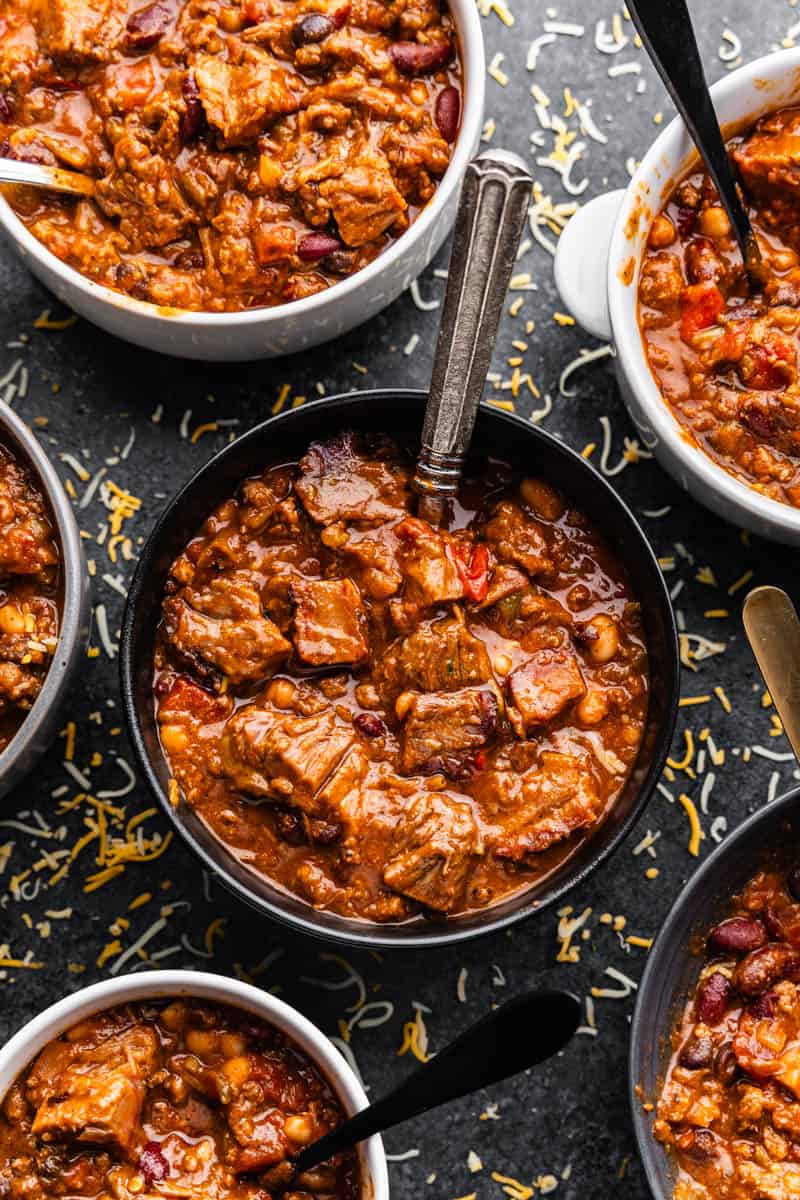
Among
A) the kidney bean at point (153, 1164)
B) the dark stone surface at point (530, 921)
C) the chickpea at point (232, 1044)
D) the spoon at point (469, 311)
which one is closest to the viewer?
the spoon at point (469, 311)

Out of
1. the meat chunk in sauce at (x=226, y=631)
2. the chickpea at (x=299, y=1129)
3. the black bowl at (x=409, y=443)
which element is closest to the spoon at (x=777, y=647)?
the black bowl at (x=409, y=443)

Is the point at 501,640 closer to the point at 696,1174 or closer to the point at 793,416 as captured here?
the point at 793,416

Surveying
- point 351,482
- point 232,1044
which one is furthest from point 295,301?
point 232,1044

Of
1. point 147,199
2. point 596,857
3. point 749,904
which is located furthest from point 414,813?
point 147,199

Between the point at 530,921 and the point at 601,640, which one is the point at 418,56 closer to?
the point at 601,640

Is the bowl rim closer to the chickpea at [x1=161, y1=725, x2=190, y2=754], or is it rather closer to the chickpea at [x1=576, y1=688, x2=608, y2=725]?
the chickpea at [x1=576, y1=688, x2=608, y2=725]

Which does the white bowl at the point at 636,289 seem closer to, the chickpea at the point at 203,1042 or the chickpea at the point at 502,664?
the chickpea at the point at 502,664
